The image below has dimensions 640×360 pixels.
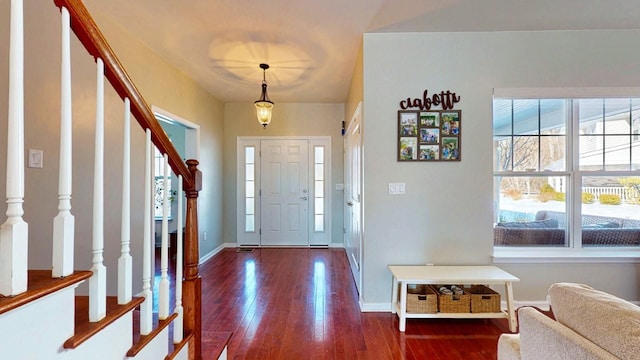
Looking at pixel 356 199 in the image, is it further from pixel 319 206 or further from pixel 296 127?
pixel 296 127

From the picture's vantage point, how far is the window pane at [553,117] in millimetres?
2789

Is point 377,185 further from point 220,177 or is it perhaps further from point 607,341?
point 220,177

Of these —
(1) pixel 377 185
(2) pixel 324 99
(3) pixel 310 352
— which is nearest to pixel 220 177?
(2) pixel 324 99

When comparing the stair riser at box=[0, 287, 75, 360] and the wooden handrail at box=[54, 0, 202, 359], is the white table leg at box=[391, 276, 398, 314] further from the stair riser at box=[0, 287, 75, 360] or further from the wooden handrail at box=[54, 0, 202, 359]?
the stair riser at box=[0, 287, 75, 360]

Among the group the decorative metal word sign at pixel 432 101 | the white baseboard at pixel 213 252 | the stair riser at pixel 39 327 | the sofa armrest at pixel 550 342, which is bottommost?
the white baseboard at pixel 213 252

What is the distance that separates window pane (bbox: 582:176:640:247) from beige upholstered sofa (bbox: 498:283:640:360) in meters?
2.37

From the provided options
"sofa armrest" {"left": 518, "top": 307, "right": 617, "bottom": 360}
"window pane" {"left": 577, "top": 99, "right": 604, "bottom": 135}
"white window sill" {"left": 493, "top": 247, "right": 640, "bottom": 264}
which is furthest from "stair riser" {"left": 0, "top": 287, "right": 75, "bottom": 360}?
"window pane" {"left": 577, "top": 99, "right": 604, "bottom": 135}

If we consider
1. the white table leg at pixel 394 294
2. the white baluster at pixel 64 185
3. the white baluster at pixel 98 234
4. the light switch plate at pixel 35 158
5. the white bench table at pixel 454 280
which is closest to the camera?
the white baluster at pixel 64 185

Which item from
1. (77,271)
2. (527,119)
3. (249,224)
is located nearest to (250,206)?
(249,224)

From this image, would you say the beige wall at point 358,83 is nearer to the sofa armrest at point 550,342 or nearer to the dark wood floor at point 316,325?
the dark wood floor at point 316,325

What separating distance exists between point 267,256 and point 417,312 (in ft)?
8.78

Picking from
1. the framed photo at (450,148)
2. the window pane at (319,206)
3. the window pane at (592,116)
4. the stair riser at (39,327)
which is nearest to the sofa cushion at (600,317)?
the stair riser at (39,327)

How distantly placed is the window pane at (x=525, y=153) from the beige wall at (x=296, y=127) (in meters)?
2.73

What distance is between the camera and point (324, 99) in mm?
4875
